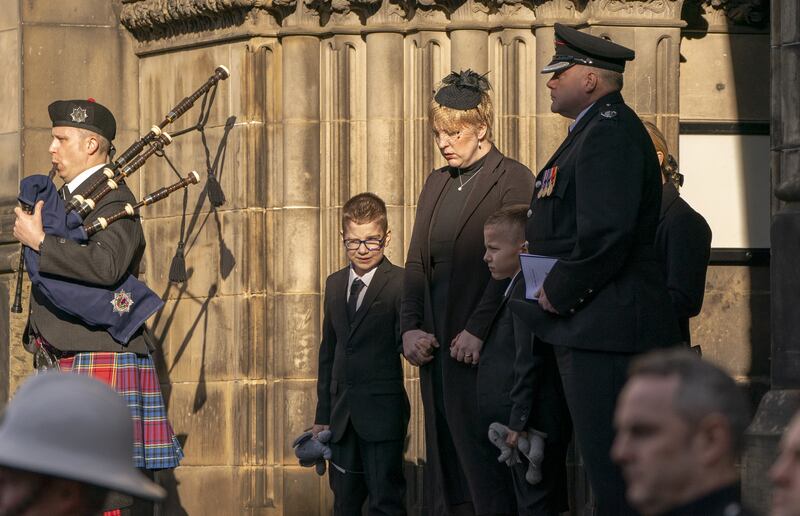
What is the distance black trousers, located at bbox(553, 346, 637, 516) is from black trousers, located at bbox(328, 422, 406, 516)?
2095mm

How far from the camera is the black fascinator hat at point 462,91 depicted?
8.20 meters

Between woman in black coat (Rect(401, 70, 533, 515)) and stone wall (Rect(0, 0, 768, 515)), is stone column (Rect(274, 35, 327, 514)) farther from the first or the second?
woman in black coat (Rect(401, 70, 533, 515))

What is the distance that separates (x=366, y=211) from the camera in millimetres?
8812

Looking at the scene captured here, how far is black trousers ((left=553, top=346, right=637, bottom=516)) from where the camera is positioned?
653cm

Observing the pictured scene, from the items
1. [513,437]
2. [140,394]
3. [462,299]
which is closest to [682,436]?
[513,437]

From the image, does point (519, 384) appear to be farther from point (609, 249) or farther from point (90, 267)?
point (90, 267)

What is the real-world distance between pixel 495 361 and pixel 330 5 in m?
3.42

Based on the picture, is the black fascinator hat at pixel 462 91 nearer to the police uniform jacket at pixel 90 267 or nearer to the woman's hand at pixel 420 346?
the woman's hand at pixel 420 346

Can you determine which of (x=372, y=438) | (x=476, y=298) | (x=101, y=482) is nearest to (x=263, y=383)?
(x=372, y=438)

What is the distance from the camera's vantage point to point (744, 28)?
10656 mm

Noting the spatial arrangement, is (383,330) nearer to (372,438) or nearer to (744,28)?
(372,438)

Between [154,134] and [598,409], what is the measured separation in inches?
152

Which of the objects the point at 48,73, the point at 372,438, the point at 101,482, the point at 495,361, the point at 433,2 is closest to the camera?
the point at 101,482

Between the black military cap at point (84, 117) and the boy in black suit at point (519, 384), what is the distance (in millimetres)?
2299
